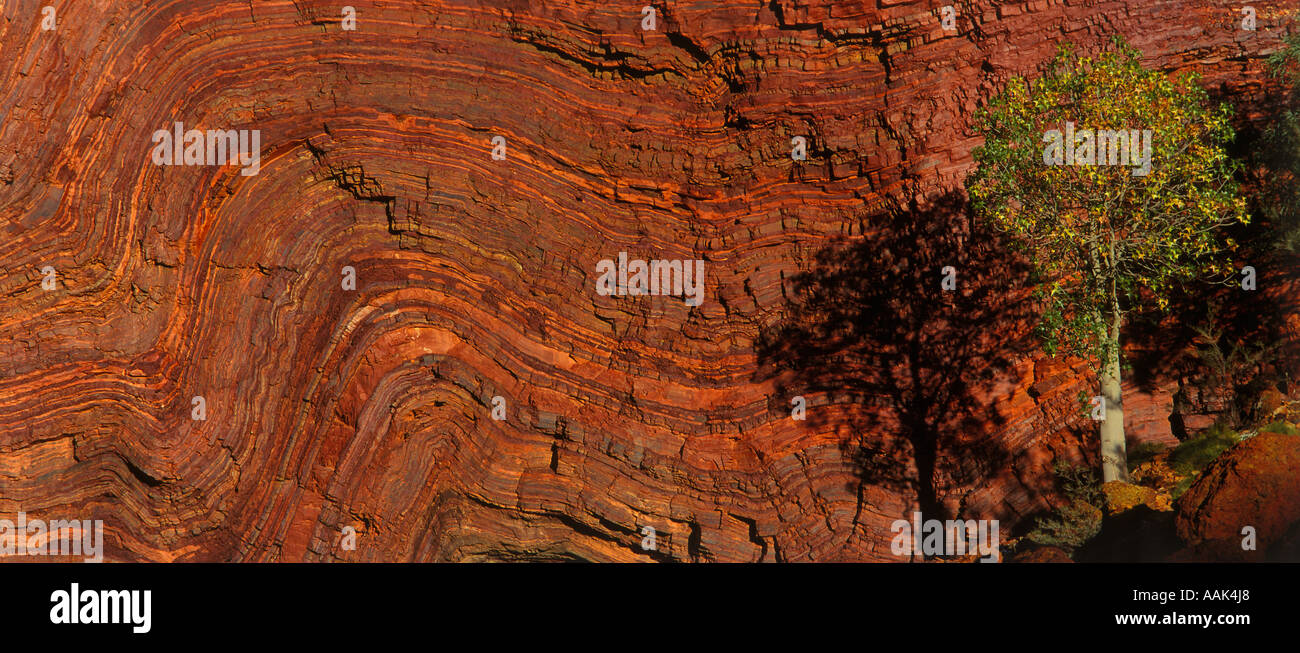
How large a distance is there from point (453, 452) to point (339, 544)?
3016 millimetres

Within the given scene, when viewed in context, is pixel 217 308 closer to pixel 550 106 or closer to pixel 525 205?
pixel 525 205

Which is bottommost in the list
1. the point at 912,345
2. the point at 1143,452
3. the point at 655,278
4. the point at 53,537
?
the point at 53,537

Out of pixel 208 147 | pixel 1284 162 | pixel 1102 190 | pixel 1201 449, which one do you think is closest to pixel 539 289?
pixel 208 147

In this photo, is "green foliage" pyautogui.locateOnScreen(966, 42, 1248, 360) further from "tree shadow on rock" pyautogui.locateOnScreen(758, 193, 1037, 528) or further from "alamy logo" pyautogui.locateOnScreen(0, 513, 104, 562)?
"alamy logo" pyautogui.locateOnScreen(0, 513, 104, 562)

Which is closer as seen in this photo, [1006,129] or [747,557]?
[1006,129]

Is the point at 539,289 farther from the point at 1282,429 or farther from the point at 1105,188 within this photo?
the point at 1282,429

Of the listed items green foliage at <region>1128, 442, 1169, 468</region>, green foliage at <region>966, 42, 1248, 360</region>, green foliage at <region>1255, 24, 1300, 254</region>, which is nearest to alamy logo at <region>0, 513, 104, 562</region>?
green foliage at <region>966, 42, 1248, 360</region>

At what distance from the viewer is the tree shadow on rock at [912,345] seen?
2003cm

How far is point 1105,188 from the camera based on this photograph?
1681 centimetres

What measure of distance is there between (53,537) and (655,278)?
13.4m

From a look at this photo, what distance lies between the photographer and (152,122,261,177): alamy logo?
1920 centimetres

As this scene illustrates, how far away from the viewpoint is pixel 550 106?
67.5 feet

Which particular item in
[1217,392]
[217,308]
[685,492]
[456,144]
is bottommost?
[685,492]

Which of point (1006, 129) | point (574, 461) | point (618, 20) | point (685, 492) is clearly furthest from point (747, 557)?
point (618, 20)
